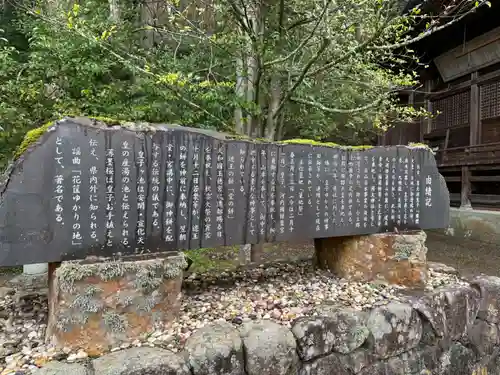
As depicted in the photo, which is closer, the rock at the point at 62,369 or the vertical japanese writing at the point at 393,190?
the rock at the point at 62,369

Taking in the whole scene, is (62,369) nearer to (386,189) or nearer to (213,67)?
(386,189)

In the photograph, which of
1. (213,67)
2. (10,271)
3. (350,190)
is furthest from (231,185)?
(10,271)

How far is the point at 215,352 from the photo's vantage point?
237 cm

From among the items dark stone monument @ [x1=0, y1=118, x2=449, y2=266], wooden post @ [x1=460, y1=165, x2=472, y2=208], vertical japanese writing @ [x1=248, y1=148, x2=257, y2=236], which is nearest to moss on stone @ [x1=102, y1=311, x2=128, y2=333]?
dark stone monument @ [x1=0, y1=118, x2=449, y2=266]

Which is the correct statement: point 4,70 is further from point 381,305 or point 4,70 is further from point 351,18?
point 381,305

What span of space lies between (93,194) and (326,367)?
94.3 inches

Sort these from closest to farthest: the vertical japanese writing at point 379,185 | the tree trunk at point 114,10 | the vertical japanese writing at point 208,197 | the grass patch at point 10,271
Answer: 1. the vertical japanese writing at point 208,197
2. the vertical japanese writing at point 379,185
3. the grass patch at point 10,271
4. the tree trunk at point 114,10

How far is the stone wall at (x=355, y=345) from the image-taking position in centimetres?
227

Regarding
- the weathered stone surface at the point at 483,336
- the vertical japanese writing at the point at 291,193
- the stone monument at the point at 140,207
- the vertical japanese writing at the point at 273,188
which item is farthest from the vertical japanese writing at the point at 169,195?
the weathered stone surface at the point at 483,336

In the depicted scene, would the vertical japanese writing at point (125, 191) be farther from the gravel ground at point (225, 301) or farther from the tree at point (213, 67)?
the tree at point (213, 67)

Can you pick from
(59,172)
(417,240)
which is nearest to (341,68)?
(417,240)

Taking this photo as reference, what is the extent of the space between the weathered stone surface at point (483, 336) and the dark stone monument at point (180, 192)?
4.63 feet

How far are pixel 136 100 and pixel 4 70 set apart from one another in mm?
2235

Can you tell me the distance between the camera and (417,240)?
Answer: 3826mm
